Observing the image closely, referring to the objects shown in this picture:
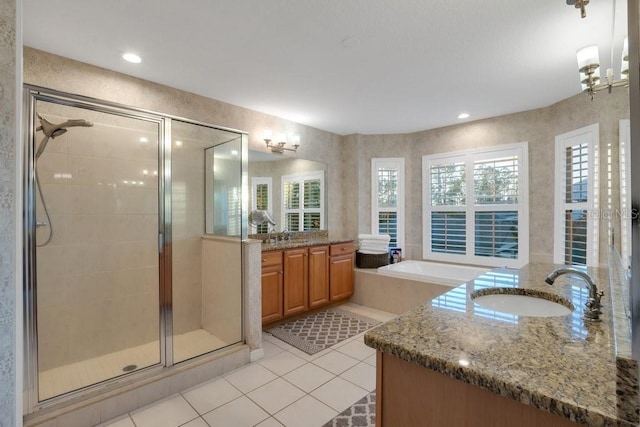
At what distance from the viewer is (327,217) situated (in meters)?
4.40

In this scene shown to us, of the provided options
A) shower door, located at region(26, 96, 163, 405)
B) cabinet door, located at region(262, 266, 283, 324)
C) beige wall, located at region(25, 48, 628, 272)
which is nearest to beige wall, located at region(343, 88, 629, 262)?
beige wall, located at region(25, 48, 628, 272)

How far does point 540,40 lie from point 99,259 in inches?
148

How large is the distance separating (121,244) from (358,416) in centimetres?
237

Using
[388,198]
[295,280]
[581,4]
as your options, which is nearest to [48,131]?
[295,280]

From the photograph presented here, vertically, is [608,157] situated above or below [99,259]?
above

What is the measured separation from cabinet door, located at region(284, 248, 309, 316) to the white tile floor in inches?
24.6

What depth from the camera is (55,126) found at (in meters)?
2.19

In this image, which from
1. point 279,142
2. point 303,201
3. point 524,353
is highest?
point 279,142

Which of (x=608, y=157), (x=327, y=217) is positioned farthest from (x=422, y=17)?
(x=327, y=217)

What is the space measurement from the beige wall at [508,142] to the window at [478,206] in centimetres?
10

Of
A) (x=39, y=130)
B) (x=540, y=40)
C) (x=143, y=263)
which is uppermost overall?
(x=540, y=40)

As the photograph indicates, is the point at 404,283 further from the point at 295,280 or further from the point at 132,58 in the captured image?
the point at 132,58

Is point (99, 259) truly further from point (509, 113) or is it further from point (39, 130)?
point (509, 113)

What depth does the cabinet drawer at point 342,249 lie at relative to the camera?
384 cm
